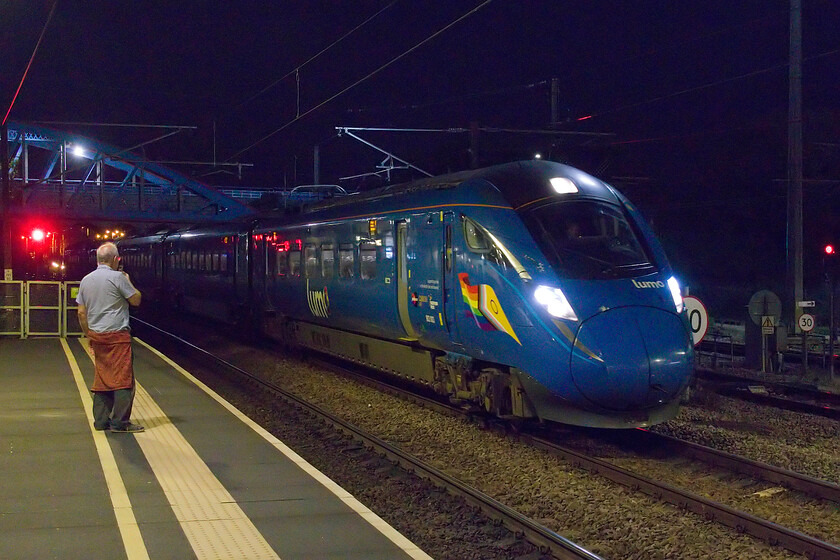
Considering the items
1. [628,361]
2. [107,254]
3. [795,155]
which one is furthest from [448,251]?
[795,155]

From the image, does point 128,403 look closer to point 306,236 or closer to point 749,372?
point 306,236

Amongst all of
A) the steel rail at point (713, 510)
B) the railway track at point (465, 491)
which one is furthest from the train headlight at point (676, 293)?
the railway track at point (465, 491)

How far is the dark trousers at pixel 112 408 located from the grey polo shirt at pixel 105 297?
697 millimetres

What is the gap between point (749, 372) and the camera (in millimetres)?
16219

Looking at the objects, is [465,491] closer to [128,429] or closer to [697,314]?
[128,429]

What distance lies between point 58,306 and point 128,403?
12089 millimetres

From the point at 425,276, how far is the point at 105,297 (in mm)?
4495

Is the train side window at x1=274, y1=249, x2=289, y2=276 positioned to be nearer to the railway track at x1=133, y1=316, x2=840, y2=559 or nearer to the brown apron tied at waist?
the railway track at x1=133, y1=316, x2=840, y2=559

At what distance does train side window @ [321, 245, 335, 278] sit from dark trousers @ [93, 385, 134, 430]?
6552 millimetres

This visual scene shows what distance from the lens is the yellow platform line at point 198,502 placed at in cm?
550

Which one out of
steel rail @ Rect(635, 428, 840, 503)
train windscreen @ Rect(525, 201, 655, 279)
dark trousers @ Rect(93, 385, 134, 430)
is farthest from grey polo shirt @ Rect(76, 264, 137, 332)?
steel rail @ Rect(635, 428, 840, 503)

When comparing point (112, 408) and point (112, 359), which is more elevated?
point (112, 359)

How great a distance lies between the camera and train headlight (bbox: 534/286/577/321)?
8930 millimetres

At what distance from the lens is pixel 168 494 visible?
662 cm
